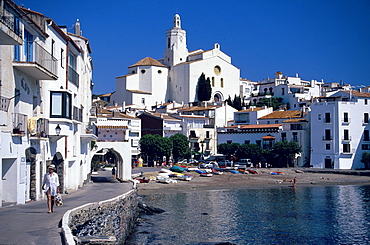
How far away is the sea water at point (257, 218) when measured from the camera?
2290 centimetres

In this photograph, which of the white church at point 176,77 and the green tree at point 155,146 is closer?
the green tree at point 155,146

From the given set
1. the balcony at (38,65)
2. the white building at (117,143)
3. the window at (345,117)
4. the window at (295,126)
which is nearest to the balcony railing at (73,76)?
the balcony at (38,65)

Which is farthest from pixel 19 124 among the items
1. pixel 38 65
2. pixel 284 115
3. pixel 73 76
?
pixel 284 115

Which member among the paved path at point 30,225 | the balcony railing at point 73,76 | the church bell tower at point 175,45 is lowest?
the paved path at point 30,225

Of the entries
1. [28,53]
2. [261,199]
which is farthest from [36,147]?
[261,199]

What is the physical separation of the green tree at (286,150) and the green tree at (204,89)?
131 feet

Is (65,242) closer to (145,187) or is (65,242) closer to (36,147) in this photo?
(36,147)

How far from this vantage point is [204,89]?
10450 centimetres

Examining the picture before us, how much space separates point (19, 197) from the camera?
16969mm

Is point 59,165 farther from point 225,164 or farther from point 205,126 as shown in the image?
point 205,126

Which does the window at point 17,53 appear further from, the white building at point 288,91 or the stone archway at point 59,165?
the white building at point 288,91

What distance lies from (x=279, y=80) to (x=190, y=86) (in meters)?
21.5

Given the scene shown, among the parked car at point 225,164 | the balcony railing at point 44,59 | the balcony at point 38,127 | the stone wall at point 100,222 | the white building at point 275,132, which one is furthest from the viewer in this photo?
the white building at point 275,132

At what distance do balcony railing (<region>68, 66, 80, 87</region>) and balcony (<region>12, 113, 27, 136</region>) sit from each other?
24.0 feet
